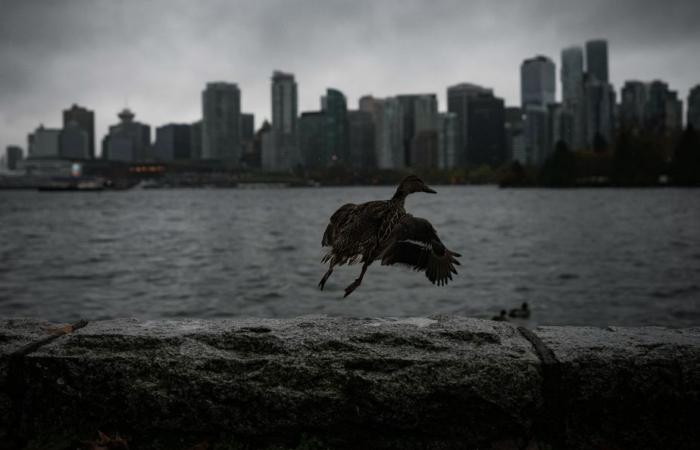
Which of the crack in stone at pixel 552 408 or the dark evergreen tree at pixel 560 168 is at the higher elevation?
the dark evergreen tree at pixel 560 168

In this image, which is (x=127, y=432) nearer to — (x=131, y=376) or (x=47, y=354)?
(x=131, y=376)

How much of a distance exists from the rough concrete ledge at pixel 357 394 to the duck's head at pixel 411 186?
1.19 metres

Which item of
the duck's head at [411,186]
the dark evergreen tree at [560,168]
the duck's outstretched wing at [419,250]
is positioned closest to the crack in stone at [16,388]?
the duck's outstretched wing at [419,250]

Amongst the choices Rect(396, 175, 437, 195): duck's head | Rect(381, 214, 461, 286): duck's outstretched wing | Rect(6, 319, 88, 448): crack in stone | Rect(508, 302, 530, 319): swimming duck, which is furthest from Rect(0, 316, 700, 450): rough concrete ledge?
Rect(508, 302, 530, 319): swimming duck

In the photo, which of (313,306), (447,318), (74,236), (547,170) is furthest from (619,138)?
(447,318)

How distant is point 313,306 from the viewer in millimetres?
20547

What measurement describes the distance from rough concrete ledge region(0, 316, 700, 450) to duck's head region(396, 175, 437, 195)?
119 cm

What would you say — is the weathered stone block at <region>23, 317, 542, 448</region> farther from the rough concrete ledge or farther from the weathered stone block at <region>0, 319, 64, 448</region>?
the weathered stone block at <region>0, 319, 64, 448</region>

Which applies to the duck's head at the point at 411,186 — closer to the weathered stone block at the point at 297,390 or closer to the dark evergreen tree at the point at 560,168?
the weathered stone block at the point at 297,390

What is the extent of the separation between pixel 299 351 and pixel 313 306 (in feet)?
52.6

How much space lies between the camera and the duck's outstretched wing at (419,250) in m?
4.62

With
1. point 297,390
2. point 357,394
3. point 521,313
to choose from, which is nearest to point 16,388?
point 297,390

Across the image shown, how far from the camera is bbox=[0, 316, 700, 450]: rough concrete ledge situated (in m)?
4.42

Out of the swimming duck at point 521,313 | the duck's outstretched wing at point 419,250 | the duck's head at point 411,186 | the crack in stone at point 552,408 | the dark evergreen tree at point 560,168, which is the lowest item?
the swimming duck at point 521,313
